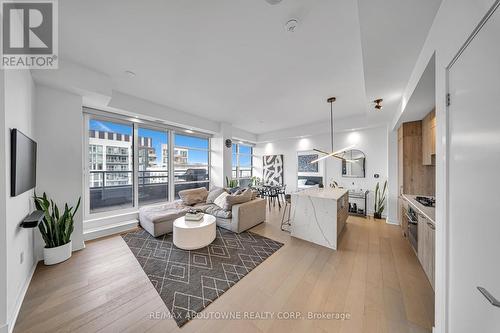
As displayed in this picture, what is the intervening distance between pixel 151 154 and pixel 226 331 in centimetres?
419

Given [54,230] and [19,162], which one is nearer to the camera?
[19,162]

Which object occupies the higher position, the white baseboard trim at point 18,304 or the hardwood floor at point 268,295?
the white baseboard trim at point 18,304

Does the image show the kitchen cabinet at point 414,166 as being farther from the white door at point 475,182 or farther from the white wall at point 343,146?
the white door at point 475,182

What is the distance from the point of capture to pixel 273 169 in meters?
7.04

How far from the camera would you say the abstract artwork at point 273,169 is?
6.82m

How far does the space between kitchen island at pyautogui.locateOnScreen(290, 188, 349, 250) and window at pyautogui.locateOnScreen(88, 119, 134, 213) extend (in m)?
3.91

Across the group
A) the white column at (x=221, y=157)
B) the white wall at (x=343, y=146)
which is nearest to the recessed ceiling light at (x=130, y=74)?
the white column at (x=221, y=157)

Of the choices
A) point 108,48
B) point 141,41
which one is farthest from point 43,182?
point 141,41

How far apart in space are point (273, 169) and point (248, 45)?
5.34 metres

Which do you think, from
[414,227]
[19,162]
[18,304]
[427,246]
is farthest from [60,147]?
[414,227]

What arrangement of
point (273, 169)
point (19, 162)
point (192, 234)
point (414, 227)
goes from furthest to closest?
point (273, 169) < point (192, 234) < point (414, 227) < point (19, 162)

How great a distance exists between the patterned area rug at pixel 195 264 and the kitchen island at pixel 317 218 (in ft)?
1.98

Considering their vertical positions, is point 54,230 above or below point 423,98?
below

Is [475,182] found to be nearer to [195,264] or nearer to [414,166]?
[195,264]
